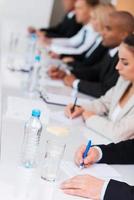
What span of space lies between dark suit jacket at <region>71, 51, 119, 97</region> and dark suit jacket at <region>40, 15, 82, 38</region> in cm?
156

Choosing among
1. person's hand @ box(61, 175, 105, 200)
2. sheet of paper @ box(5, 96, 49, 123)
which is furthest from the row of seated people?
sheet of paper @ box(5, 96, 49, 123)

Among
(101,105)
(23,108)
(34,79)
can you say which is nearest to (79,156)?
(23,108)

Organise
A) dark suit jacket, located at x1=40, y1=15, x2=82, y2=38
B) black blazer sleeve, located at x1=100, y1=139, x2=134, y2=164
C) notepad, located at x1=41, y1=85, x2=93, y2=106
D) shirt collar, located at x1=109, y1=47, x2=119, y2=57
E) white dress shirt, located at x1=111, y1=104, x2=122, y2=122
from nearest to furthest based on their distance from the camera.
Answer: black blazer sleeve, located at x1=100, y1=139, x2=134, y2=164 → white dress shirt, located at x1=111, y1=104, x2=122, y2=122 → notepad, located at x1=41, y1=85, x2=93, y2=106 → shirt collar, located at x1=109, y1=47, x2=119, y2=57 → dark suit jacket, located at x1=40, y1=15, x2=82, y2=38

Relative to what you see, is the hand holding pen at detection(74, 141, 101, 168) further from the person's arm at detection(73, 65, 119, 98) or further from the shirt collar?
the shirt collar

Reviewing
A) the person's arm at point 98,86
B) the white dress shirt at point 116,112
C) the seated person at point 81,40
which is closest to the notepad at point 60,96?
the person's arm at point 98,86

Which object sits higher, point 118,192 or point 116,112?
point 118,192

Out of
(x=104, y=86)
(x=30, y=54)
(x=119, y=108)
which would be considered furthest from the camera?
(x=30, y=54)

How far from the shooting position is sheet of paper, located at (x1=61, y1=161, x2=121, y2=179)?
1.63 metres

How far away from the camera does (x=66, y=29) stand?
17.2 ft

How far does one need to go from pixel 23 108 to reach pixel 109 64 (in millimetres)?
1097

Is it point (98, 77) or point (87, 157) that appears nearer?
point (87, 157)

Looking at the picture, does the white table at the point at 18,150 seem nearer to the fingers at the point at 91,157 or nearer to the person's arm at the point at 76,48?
the fingers at the point at 91,157

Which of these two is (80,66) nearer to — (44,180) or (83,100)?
(83,100)

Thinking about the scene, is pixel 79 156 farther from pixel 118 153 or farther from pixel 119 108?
pixel 119 108
